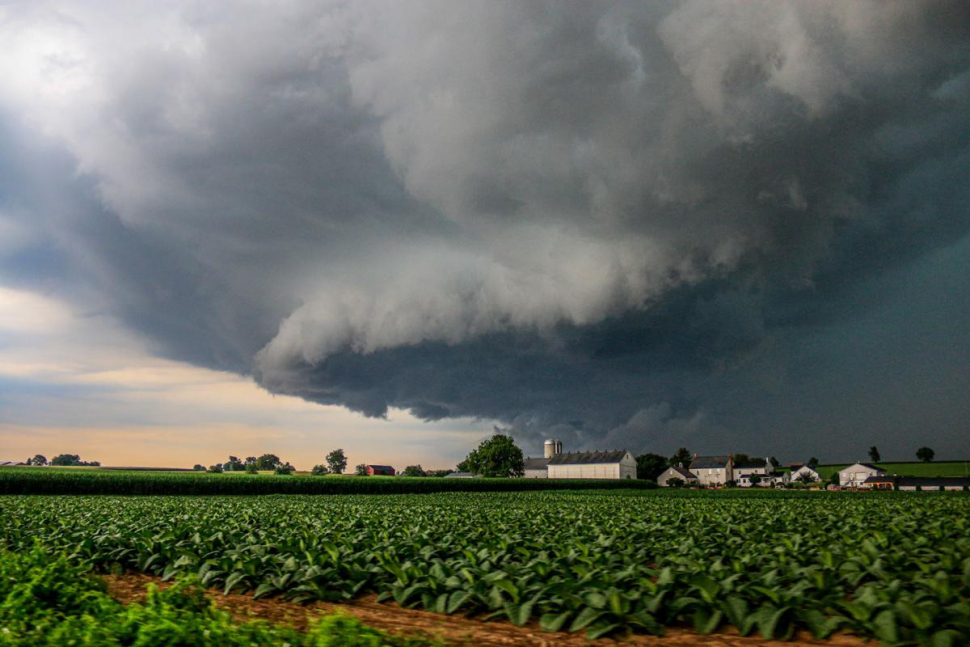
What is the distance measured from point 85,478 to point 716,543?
176 ft

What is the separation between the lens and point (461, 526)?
14.3m

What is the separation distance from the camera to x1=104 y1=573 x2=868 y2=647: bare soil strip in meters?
6.18

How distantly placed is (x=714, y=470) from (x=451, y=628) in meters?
177

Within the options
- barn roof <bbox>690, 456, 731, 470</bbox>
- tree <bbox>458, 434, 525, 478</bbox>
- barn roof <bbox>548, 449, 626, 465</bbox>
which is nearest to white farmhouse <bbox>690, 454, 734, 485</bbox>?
barn roof <bbox>690, 456, 731, 470</bbox>

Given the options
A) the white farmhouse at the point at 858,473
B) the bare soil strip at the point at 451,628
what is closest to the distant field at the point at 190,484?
the bare soil strip at the point at 451,628

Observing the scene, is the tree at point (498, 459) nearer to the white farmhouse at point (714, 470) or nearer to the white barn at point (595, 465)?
the white barn at point (595, 465)

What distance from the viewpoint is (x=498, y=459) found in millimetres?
139500

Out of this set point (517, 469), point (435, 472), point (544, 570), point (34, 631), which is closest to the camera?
point (34, 631)

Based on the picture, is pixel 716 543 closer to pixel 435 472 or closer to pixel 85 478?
pixel 85 478

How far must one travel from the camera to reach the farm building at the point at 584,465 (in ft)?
449

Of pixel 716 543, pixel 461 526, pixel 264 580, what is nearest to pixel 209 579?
pixel 264 580

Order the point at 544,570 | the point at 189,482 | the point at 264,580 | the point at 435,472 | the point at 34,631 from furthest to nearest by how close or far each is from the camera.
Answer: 1. the point at 435,472
2. the point at 189,482
3. the point at 264,580
4. the point at 544,570
5. the point at 34,631

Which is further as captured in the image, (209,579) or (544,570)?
(209,579)

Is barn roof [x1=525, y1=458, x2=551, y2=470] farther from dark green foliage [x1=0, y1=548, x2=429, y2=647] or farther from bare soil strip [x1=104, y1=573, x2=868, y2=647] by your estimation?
dark green foliage [x1=0, y1=548, x2=429, y2=647]
